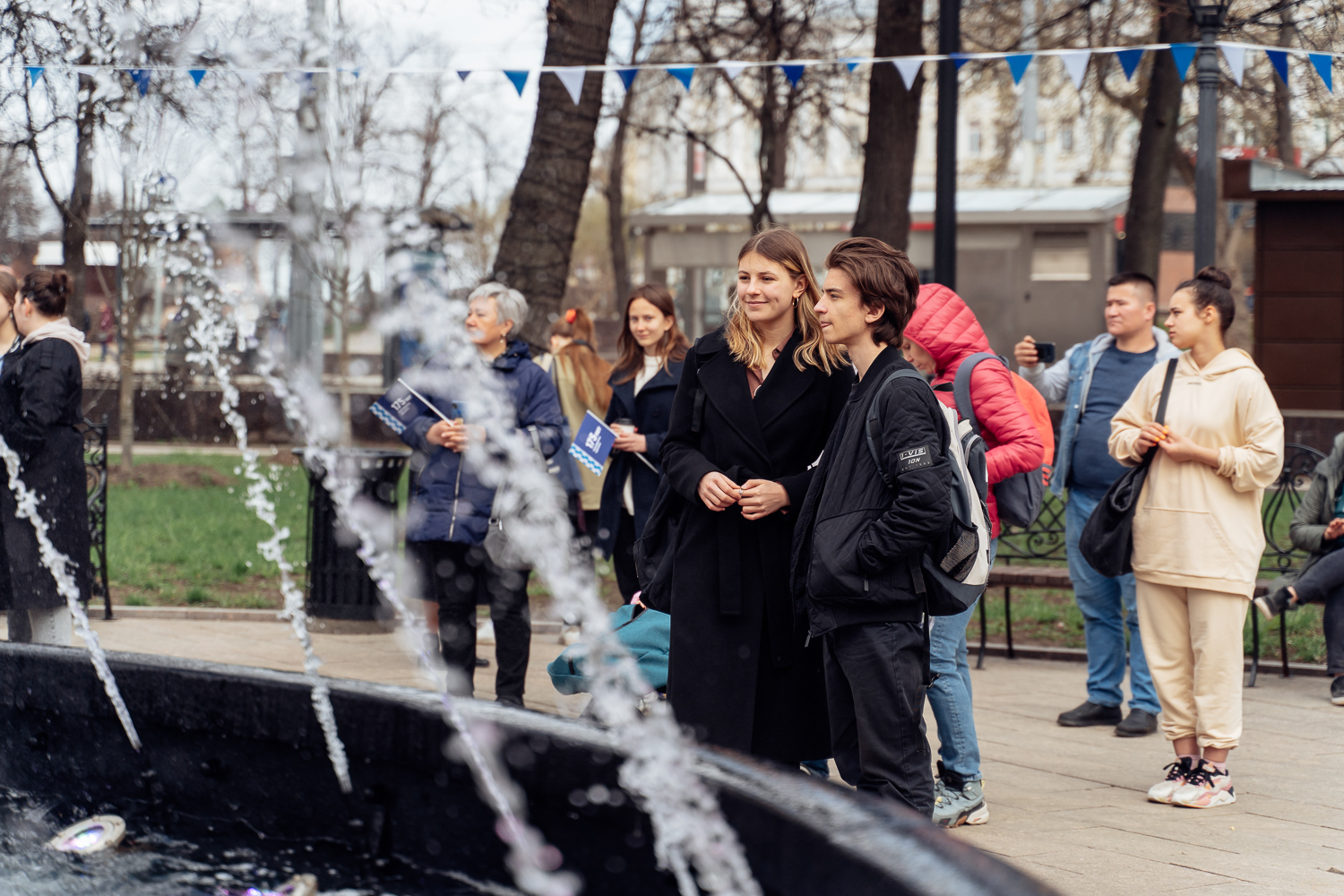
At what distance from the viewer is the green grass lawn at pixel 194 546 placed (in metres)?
9.59

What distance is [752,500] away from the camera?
377 cm

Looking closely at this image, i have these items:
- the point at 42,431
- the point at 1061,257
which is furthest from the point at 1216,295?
the point at 1061,257

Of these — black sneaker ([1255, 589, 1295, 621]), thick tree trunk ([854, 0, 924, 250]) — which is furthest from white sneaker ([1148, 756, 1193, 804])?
thick tree trunk ([854, 0, 924, 250])

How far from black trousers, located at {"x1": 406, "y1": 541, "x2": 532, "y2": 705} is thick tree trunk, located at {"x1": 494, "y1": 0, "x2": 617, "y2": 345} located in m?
3.75

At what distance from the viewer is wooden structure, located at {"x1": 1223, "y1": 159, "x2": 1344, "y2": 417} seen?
15883mm

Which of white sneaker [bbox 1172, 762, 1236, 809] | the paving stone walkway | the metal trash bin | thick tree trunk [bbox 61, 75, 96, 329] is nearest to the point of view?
the paving stone walkway

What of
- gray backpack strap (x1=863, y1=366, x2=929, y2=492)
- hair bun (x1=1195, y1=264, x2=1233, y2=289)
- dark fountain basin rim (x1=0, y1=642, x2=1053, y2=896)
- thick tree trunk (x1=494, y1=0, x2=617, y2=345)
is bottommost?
dark fountain basin rim (x1=0, y1=642, x2=1053, y2=896)

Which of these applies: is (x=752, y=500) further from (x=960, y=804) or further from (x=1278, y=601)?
(x=1278, y=601)

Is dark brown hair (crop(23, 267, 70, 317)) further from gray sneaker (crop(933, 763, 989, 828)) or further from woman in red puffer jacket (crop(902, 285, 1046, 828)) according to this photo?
gray sneaker (crop(933, 763, 989, 828))

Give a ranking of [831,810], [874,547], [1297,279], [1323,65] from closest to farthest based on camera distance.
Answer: [831,810], [874,547], [1323,65], [1297,279]

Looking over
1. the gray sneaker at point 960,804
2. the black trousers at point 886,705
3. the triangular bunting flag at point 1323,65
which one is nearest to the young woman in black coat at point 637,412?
the gray sneaker at point 960,804

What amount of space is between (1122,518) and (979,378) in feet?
3.25

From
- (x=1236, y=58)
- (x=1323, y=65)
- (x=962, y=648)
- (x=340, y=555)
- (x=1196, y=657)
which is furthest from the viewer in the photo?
(x=1236, y=58)

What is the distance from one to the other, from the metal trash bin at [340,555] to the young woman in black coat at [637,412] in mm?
1919
